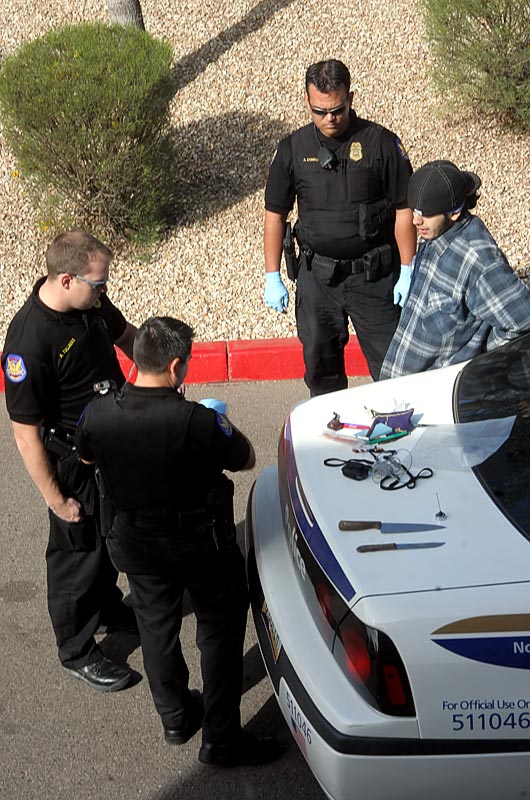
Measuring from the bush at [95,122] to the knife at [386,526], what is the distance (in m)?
5.15

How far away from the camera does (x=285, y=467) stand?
341 cm

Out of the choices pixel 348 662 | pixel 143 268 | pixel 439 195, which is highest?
pixel 439 195

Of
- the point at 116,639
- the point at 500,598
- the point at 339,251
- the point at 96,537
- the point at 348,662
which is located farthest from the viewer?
the point at 339,251

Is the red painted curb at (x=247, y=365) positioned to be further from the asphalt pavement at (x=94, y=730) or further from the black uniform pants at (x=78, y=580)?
the black uniform pants at (x=78, y=580)

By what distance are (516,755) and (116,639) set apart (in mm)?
2010

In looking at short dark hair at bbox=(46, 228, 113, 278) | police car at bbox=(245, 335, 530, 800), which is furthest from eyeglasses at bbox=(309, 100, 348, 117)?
police car at bbox=(245, 335, 530, 800)

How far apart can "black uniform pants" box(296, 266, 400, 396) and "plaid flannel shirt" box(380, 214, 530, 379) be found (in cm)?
72

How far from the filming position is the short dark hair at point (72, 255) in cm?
329

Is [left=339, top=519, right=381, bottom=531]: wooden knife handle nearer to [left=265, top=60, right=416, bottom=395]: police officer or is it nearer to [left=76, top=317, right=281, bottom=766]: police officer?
[left=76, top=317, right=281, bottom=766]: police officer

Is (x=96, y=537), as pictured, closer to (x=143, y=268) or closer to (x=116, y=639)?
(x=116, y=639)

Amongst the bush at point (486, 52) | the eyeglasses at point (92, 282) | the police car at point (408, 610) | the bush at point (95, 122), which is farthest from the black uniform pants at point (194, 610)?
the bush at point (486, 52)

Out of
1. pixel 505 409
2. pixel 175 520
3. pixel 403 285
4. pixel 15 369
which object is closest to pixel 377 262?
pixel 403 285

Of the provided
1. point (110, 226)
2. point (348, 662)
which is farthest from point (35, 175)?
point (348, 662)

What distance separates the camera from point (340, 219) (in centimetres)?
477
